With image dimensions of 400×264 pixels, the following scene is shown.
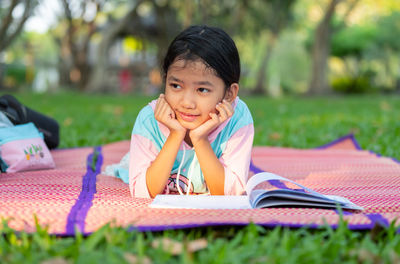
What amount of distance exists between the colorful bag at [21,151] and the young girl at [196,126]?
3.79 ft

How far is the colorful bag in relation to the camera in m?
3.02

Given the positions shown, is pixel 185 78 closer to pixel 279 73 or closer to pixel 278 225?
pixel 278 225

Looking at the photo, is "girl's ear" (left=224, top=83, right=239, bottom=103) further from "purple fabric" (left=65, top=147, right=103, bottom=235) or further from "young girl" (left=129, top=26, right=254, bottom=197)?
"purple fabric" (left=65, top=147, right=103, bottom=235)

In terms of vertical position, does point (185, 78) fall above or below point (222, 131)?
above

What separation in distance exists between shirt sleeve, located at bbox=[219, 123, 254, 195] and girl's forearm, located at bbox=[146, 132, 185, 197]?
31cm

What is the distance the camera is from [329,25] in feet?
58.9

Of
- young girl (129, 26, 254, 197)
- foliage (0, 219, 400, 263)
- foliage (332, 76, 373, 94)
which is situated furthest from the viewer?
foliage (332, 76, 373, 94)

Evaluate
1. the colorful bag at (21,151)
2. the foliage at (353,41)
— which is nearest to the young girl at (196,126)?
the colorful bag at (21,151)

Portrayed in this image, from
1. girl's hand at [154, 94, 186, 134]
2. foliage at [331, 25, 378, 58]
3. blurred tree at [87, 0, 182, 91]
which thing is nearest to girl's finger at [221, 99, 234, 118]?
girl's hand at [154, 94, 186, 134]

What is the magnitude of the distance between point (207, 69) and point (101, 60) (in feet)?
46.8

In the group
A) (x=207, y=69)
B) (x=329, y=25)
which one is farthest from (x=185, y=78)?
(x=329, y=25)

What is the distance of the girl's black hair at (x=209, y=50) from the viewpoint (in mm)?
2041

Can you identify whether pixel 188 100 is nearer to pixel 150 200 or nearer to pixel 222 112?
pixel 222 112

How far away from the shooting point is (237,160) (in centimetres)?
228
